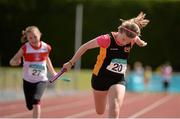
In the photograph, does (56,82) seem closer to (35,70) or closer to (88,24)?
(88,24)

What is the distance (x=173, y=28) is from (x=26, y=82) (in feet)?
110

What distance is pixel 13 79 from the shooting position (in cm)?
2630

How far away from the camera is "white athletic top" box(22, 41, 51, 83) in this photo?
10656 millimetres

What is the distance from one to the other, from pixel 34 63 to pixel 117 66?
5.96ft

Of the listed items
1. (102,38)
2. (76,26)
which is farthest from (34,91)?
(76,26)

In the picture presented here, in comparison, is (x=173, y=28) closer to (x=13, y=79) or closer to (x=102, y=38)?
(x=13, y=79)

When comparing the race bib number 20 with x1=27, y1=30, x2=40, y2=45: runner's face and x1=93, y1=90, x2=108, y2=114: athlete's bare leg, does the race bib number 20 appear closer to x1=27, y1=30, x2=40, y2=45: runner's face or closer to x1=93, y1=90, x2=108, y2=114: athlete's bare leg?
x1=93, y1=90, x2=108, y2=114: athlete's bare leg

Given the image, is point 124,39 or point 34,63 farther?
point 34,63

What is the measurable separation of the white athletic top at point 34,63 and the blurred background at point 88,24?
31585mm

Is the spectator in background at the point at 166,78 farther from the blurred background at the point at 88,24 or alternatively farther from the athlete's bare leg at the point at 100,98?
the athlete's bare leg at the point at 100,98

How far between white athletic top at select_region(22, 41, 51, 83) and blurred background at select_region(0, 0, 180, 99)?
3158 centimetres

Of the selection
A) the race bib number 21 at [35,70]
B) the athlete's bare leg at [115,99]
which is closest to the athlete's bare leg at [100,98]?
the athlete's bare leg at [115,99]

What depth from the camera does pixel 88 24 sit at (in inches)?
1767

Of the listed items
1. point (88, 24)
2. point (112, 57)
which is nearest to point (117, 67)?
point (112, 57)
